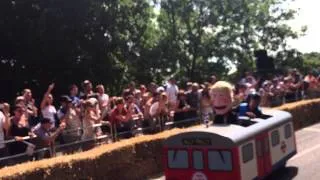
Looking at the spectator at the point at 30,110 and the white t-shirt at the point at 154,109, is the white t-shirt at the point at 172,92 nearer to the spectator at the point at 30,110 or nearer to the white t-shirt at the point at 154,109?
the white t-shirt at the point at 154,109

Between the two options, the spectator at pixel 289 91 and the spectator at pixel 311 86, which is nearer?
the spectator at pixel 289 91

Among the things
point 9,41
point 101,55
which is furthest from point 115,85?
point 9,41

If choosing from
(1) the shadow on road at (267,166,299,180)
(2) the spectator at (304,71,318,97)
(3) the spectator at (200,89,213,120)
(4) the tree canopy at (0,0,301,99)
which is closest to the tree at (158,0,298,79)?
(4) the tree canopy at (0,0,301,99)

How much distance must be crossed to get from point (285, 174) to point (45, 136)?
641cm

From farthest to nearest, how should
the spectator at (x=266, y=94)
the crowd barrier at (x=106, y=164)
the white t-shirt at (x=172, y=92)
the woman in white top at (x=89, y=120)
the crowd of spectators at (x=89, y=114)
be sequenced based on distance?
the spectator at (x=266, y=94), the white t-shirt at (x=172, y=92), the woman in white top at (x=89, y=120), the crowd of spectators at (x=89, y=114), the crowd barrier at (x=106, y=164)

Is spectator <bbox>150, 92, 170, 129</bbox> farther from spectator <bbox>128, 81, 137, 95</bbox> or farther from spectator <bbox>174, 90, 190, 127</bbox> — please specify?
spectator <bbox>174, 90, 190, 127</bbox>

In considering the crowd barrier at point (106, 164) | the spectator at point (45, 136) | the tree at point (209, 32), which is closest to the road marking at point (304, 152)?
the crowd barrier at point (106, 164)

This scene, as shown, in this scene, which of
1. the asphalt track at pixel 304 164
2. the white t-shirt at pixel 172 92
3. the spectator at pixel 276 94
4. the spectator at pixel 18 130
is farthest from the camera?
the spectator at pixel 276 94

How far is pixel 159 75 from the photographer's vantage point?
48.3 m

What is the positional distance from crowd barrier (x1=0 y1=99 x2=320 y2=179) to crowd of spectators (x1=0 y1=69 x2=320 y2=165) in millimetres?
604

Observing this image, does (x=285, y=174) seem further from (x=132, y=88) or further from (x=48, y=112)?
(x=48, y=112)

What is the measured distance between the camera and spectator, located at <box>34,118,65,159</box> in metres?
14.1

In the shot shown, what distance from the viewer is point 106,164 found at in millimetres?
15242

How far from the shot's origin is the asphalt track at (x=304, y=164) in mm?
15922
